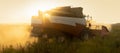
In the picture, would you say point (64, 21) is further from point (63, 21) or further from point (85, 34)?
point (85, 34)

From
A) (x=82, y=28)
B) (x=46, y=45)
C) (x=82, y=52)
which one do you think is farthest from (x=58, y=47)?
(x=82, y=28)

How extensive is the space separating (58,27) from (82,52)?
532 cm

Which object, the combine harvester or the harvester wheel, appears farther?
the harvester wheel

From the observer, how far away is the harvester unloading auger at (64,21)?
46.7 ft

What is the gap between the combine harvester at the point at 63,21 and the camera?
14250mm

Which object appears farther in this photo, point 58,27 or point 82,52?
point 58,27

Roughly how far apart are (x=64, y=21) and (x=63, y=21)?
0.20 feet

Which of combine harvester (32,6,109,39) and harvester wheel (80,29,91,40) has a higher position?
combine harvester (32,6,109,39)

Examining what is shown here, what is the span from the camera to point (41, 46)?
7184mm

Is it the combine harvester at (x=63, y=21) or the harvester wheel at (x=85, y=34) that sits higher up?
the combine harvester at (x=63, y=21)

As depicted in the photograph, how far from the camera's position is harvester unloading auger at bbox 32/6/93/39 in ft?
46.7

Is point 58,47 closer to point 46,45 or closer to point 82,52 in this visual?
point 46,45

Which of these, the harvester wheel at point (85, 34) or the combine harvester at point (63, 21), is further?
the harvester wheel at point (85, 34)

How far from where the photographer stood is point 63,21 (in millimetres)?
14547
